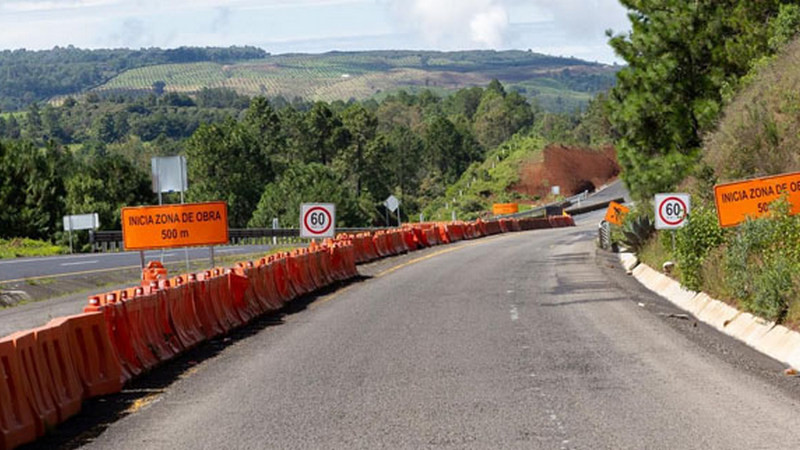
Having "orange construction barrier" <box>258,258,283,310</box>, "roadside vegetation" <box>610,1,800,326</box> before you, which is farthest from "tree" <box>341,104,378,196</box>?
"orange construction barrier" <box>258,258,283,310</box>

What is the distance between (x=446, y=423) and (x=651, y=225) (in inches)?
945

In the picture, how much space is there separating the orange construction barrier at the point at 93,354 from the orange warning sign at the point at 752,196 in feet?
32.8

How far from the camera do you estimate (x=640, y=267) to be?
3086 centimetres

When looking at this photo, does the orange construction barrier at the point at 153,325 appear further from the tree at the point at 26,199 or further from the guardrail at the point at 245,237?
the tree at the point at 26,199

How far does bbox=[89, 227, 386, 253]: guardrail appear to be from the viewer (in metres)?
66.5

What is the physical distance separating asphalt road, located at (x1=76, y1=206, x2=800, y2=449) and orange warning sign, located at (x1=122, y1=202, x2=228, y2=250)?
5574 millimetres

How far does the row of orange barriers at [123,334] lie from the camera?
11148 millimetres

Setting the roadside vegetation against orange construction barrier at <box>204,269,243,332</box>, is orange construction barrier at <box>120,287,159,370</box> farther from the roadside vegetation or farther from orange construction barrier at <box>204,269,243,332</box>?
the roadside vegetation

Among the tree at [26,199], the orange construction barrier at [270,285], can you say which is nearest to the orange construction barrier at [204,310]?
the orange construction barrier at [270,285]

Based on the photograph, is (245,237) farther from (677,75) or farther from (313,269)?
(313,269)

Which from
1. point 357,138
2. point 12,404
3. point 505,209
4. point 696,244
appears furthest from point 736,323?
point 357,138

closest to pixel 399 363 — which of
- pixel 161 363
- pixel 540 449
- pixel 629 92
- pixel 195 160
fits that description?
pixel 161 363

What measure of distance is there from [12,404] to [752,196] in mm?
12234

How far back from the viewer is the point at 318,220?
32438 millimetres
